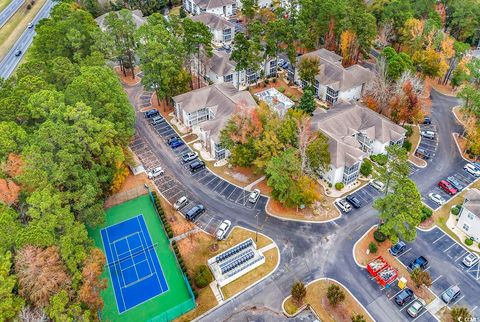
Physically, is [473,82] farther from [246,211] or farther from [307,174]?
[246,211]

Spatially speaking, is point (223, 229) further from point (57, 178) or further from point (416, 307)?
point (416, 307)

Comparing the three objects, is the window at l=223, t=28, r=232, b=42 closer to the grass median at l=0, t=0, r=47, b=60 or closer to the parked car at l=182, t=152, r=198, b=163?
the parked car at l=182, t=152, r=198, b=163

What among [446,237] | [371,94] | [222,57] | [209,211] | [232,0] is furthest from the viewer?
[232,0]

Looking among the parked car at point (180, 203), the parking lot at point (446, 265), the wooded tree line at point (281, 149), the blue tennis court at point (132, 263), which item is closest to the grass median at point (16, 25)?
the blue tennis court at point (132, 263)

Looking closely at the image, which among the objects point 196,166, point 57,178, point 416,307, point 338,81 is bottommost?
point 416,307

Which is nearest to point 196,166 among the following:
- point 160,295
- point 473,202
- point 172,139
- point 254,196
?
point 172,139

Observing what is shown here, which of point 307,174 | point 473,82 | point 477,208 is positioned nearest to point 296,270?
point 307,174

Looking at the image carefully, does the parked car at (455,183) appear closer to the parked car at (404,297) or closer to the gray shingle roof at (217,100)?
the parked car at (404,297)
